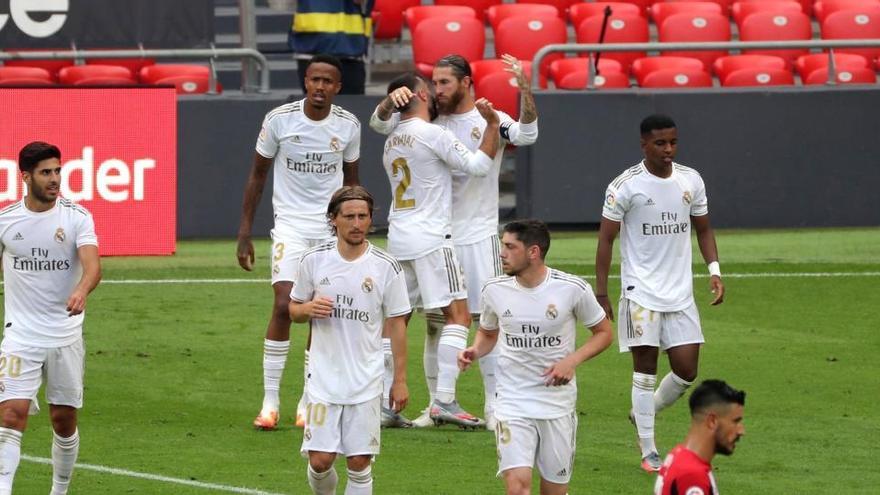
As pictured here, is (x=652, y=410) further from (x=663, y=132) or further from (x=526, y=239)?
(x=526, y=239)

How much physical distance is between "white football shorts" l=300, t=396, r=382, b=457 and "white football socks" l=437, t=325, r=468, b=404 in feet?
8.03

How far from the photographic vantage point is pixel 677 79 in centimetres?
2122

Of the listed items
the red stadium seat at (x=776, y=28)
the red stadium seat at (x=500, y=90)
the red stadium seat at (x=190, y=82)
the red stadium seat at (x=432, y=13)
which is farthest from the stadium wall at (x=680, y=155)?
the red stadium seat at (x=432, y=13)

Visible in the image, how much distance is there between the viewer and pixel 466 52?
863 inches

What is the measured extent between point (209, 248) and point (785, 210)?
6.70 metres

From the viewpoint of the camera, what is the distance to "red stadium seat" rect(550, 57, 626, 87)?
69.1 feet

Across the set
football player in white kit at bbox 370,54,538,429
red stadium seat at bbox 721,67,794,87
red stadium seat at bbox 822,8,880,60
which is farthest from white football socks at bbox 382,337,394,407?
red stadium seat at bbox 822,8,880,60

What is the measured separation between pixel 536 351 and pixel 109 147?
1069 centimetres

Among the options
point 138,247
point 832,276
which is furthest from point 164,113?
point 832,276

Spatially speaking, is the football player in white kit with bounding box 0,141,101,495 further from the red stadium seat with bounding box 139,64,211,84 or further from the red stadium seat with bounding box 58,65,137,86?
the red stadium seat with bounding box 139,64,211,84

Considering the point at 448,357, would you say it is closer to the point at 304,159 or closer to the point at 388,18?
the point at 304,159

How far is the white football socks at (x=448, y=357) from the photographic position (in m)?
11.0

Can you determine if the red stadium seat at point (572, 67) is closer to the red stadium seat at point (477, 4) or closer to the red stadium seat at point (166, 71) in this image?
the red stadium seat at point (477, 4)

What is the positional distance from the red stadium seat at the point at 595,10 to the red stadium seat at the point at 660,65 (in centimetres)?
117
